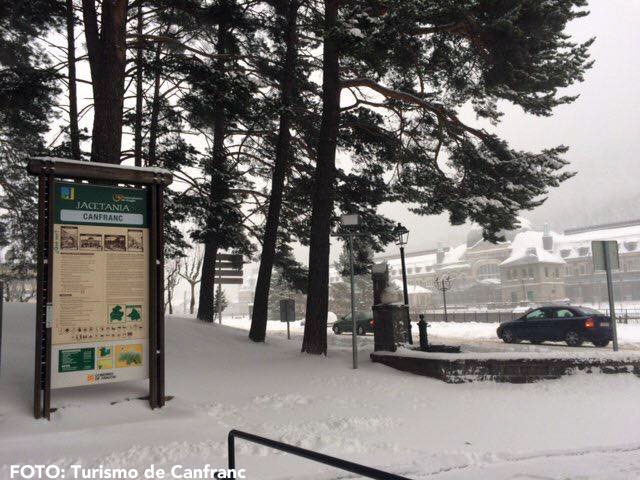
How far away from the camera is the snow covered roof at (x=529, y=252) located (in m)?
77.7

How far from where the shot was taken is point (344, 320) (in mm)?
30562

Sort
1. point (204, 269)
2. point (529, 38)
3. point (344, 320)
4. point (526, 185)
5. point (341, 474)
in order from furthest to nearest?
point (344, 320), point (204, 269), point (526, 185), point (529, 38), point (341, 474)

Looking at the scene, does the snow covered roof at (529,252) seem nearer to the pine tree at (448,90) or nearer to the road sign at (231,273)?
the road sign at (231,273)

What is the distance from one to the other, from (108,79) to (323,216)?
5.58 metres

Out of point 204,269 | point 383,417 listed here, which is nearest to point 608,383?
point 383,417

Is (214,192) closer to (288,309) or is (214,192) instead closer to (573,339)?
(288,309)

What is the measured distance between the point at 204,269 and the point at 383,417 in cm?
1274

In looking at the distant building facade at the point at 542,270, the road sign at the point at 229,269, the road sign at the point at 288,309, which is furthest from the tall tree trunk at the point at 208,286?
the distant building facade at the point at 542,270

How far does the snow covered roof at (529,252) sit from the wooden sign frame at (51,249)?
7818 cm

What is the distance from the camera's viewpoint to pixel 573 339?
56.4 feet

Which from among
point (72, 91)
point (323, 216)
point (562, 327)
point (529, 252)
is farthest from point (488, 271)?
point (72, 91)

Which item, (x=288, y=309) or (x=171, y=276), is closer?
(x=288, y=309)

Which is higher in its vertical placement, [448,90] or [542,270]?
[448,90]

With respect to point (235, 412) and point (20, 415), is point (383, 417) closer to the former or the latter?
point (235, 412)
